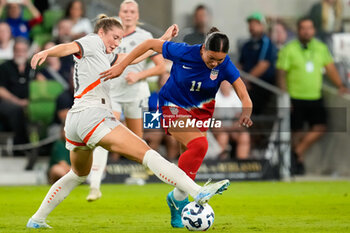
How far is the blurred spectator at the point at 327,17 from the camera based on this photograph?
17859 millimetres

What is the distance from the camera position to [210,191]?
23.3 ft

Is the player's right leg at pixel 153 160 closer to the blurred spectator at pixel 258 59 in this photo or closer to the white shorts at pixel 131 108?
the white shorts at pixel 131 108

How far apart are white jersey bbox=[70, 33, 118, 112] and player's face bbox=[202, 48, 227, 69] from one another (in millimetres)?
1054

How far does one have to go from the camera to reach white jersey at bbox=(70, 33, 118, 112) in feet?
25.9

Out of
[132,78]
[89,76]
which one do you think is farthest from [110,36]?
[132,78]

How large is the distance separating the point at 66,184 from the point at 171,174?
4.40ft

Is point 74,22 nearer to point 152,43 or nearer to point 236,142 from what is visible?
point 236,142

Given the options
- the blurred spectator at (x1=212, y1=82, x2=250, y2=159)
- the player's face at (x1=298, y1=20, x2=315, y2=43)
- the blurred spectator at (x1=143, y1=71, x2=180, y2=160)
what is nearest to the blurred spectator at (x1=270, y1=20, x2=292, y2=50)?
the player's face at (x1=298, y1=20, x2=315, y2=43)

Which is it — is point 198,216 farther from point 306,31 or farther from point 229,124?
point 306,31

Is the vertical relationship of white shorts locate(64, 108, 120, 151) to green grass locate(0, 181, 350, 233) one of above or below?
above

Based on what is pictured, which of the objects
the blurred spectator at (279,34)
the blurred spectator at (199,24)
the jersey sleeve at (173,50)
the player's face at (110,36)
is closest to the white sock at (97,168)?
the player's face at (110,36)

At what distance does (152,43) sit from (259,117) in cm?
869

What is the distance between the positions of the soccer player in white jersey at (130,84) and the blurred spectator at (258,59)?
6.02 metres

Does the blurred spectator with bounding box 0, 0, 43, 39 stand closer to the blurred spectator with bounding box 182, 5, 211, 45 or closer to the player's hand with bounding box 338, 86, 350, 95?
the blurred spectator with bounding box 182, 5, 211, 45
